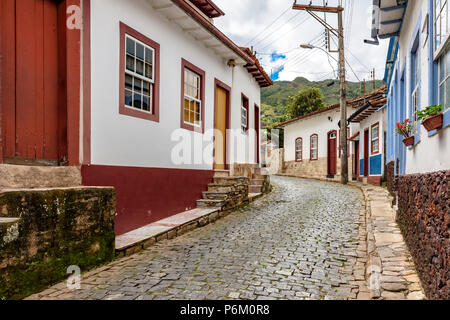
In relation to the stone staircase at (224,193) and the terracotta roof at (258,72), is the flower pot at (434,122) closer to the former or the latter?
the stone staircase at (224,193)

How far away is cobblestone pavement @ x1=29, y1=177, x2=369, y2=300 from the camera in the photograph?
3.23m

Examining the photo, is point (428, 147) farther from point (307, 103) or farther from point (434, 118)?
point (307, 103)

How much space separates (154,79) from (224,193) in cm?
330

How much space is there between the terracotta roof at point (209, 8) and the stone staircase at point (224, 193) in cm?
478

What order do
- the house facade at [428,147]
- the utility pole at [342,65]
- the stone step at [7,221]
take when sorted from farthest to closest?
1. the utility pole at [342,65]
2. the stone step at [7,221]
3. the house facade at [428,147]

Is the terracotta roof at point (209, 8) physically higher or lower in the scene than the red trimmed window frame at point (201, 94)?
higher

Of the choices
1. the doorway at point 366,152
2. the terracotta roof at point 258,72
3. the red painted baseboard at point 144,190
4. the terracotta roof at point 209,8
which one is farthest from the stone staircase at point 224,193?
the doorway at point 366,152

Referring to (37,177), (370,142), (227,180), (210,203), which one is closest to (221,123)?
(227,180)

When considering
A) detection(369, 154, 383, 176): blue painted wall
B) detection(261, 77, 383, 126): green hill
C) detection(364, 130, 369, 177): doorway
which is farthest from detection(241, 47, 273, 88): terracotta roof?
detection(261, 77, 383, 126): green hill

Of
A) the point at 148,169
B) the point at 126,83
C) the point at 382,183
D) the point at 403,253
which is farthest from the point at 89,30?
the point at 382,183

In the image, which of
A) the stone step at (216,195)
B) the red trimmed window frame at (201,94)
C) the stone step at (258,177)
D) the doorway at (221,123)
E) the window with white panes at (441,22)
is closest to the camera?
the window with white panes at (441,22)

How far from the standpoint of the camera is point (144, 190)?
5887 millimetres

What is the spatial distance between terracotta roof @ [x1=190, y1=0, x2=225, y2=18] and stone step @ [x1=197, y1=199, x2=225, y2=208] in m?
5.57

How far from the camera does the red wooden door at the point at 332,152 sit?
1925cm
